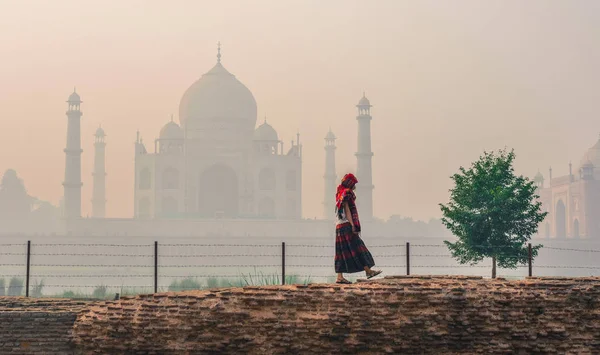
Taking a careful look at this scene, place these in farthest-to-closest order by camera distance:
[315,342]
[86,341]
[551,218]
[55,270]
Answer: [551,218] < [55,270] < [86,341] < [315,342]

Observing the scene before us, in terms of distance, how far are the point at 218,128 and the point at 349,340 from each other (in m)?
45.4

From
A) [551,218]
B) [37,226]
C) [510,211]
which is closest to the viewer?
[510,211]

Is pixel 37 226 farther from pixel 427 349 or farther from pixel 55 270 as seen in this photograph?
pixel 427 349

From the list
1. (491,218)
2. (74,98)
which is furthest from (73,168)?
(491,218)

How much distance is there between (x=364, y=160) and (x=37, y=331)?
141 feet

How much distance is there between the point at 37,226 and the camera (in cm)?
6278

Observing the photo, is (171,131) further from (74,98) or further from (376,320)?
(376,320)

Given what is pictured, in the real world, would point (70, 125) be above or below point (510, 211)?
above

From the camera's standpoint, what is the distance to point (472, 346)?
6559 mm

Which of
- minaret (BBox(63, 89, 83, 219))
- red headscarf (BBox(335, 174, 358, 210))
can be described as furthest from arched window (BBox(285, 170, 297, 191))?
red headscarf (BBox(335, 174, 358, 210))

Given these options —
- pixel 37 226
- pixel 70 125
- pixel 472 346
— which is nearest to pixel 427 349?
pixel 472 346

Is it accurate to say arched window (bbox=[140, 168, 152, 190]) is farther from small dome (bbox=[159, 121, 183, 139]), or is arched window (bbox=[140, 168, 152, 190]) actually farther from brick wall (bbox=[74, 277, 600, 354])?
brick wall (bbox=[74, 277, 600, 354])

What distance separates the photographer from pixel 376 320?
6.57 metres

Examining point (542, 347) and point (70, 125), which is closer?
point (542, 347)
